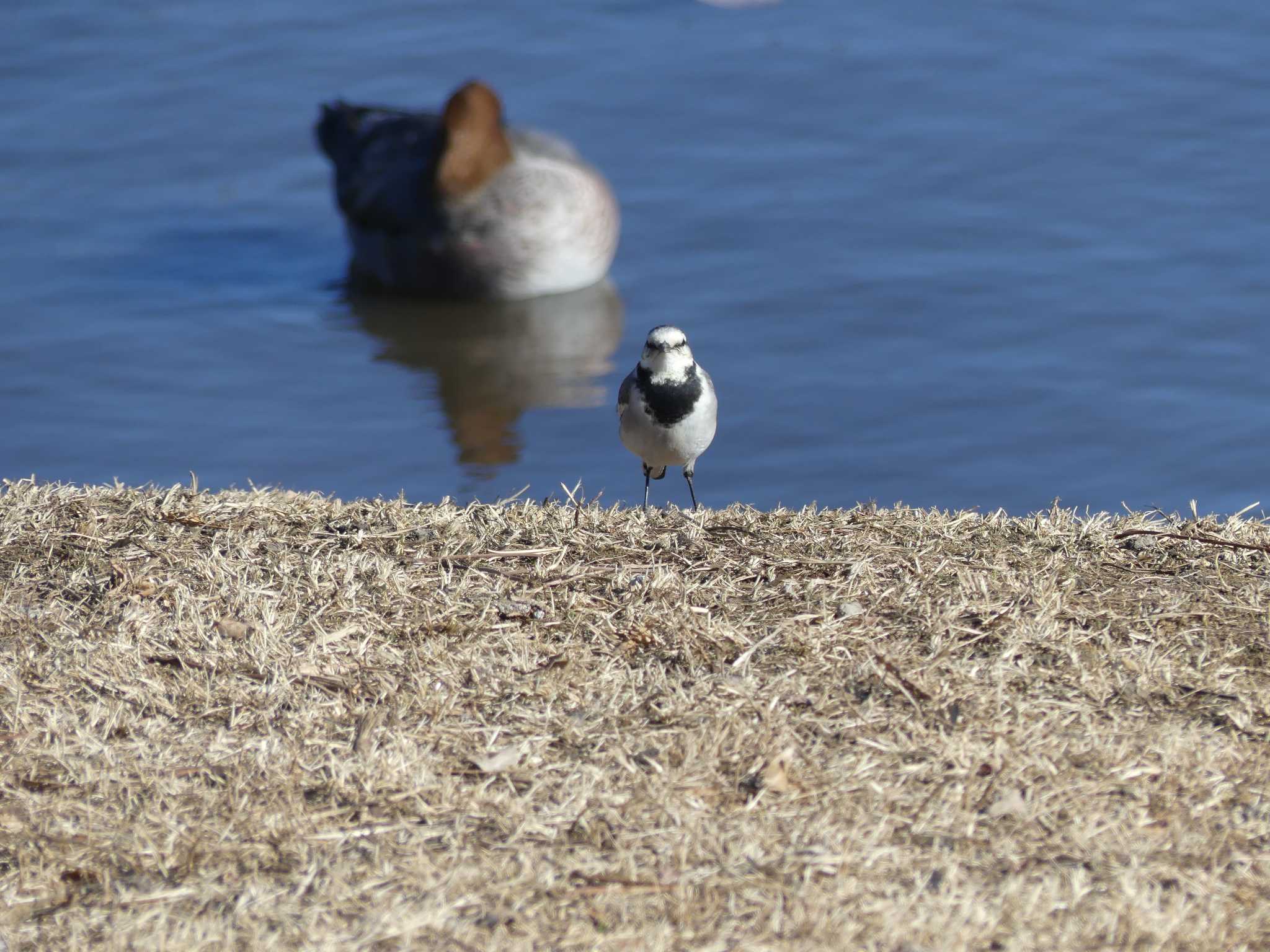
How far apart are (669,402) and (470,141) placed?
531cm

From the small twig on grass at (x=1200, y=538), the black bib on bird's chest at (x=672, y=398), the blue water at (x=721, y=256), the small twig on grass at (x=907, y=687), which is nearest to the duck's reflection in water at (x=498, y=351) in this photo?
the blue water at (x=721, y=256)

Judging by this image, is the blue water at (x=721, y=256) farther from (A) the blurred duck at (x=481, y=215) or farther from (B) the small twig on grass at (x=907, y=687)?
(B) the small twig on grass at (x=907, y=687)

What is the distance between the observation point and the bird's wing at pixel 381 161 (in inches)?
418

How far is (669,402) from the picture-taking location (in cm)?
559

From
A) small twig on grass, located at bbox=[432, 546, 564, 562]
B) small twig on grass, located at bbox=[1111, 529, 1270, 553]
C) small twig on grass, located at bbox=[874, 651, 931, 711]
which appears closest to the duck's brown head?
small twig on grass, located at bbox=[432, 546, 564, 562]

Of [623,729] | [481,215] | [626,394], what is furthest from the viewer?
[481,215]

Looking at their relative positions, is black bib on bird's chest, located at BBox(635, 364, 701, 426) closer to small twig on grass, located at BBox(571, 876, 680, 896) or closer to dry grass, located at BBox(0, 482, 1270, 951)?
dry grass, located at BBox(0, 482, 1270, 951)

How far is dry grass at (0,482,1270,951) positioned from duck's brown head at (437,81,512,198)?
5.65 m

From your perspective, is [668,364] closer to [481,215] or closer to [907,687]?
[907,687]

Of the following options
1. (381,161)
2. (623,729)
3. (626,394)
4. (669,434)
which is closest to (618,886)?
(623,729)

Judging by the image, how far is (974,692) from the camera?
404 centimetres

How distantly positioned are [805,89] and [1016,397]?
4.00m

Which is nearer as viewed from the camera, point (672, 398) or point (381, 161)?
point (672, 398)

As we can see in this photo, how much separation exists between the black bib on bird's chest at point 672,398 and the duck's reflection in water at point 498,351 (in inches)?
118
